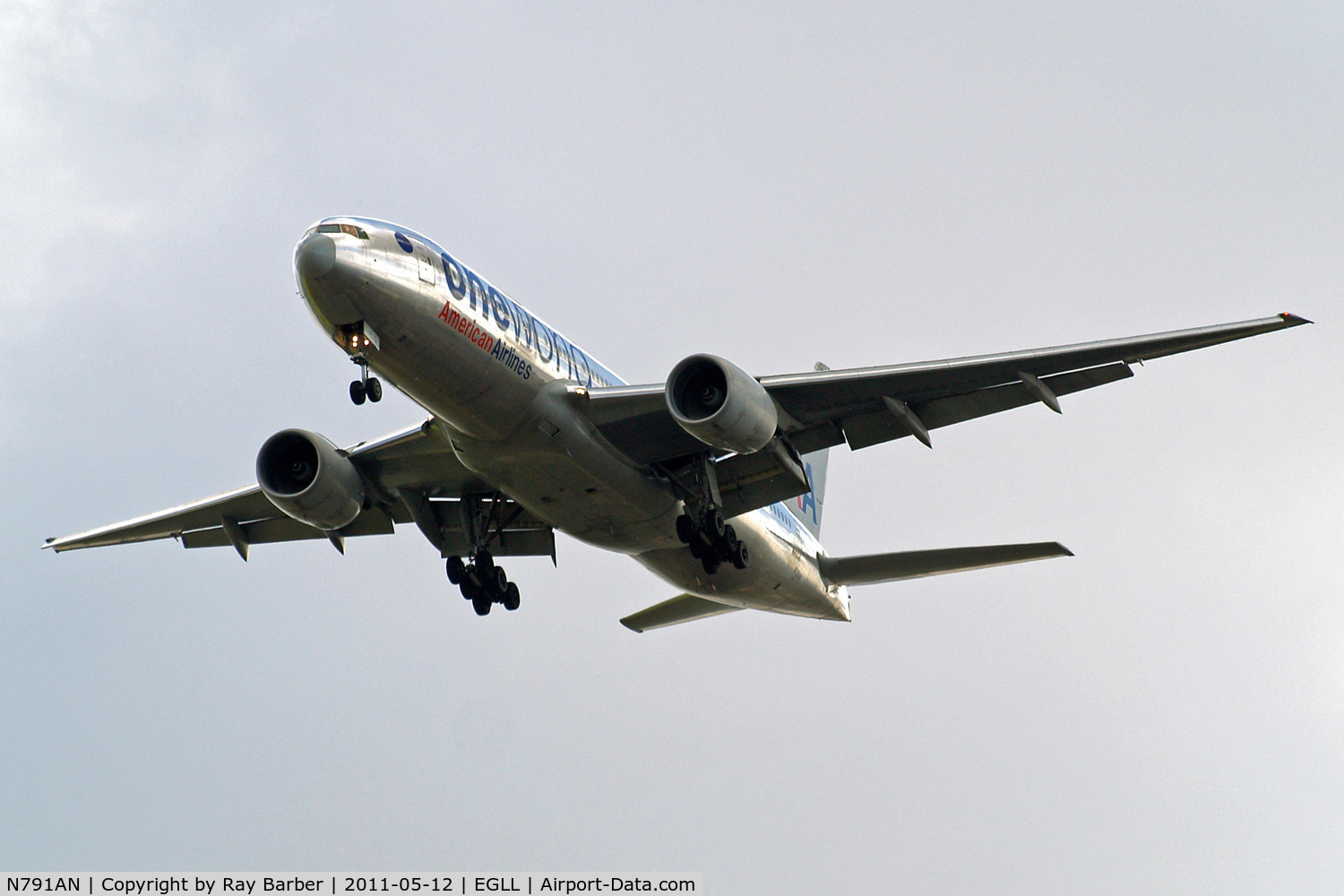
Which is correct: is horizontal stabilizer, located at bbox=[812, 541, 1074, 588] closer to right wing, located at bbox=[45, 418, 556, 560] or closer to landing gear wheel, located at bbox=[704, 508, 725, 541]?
landing gear wheel, located at bbox=[704, 508, 725, 541]

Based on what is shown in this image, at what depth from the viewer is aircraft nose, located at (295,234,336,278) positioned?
58.6 feet

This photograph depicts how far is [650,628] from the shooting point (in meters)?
29.8

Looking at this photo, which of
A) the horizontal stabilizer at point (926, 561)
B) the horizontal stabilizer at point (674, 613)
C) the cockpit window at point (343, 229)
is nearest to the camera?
the cockpit window at point (343, 229)

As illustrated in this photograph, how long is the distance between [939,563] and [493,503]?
8654 mm

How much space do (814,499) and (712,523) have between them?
327 inches

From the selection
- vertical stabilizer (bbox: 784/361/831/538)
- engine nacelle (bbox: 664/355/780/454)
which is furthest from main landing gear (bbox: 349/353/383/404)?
vertical stabilizer (bbox: 784/361/831/538)

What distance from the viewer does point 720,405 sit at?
20.3 meters

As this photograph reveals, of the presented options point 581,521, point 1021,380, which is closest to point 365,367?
point 581,521

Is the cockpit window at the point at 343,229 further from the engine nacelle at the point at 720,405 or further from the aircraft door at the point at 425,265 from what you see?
the engine nacelle at the point at 720,405

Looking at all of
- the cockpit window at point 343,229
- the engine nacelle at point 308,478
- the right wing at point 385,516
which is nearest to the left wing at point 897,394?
the right wing at point 385,516

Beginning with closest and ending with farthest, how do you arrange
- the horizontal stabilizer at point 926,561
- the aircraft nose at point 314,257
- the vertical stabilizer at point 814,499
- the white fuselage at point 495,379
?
1. the aircraft nose at point 314,257
2. the white fuselage at point 495,379
3. the horizontal stabilizer at point 926,561
4. the vertical stabilizer at point 814,499

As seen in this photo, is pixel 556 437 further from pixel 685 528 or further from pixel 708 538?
pixel 708 538

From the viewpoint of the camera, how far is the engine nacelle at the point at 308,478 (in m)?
22.7

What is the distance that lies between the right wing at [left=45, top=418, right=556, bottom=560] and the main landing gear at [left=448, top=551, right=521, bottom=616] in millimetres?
531
